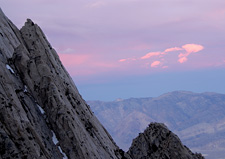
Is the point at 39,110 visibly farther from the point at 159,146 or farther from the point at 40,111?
the point at 159,146

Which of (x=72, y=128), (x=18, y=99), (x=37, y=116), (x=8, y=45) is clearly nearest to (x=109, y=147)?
(x=72, y=128)

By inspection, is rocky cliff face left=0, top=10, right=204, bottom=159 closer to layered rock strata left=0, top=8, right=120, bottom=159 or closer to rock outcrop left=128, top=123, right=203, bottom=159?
layered rock strata left=0, top=8, right=120, bottom=159

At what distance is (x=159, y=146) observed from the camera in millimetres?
62250

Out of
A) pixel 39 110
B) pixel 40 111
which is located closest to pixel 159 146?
pixel 40 111

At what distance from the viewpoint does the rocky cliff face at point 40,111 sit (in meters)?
38.0

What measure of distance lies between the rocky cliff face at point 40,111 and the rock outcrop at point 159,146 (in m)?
9.93

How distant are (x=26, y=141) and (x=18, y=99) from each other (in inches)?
260

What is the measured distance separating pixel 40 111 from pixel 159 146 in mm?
26249

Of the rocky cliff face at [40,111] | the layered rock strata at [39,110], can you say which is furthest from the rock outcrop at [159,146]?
the layered rock strata at [39,110]

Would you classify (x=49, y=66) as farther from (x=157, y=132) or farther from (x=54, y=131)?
(x=157, y=132)

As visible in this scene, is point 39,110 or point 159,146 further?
point 159,146

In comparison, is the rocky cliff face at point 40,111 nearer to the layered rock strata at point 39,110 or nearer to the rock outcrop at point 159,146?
the layered rock strata at point 39,110

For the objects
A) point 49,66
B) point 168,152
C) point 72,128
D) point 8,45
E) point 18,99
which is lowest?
point 168,152

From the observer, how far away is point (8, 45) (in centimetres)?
4997
